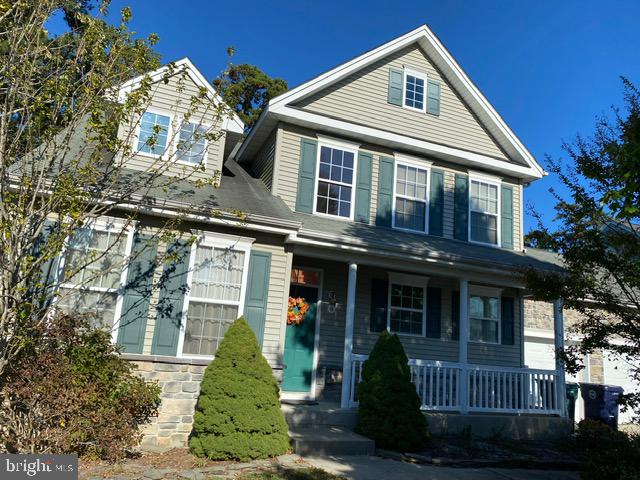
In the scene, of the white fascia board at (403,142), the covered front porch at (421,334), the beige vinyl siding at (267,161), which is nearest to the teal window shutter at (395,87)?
the white fascia board at (403,142)

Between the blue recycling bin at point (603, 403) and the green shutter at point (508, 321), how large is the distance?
2117mm

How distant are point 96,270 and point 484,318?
8.53m

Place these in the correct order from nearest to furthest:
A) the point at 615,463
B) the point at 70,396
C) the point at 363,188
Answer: the point at 615,463
the point at 70,396
the point at 363,188

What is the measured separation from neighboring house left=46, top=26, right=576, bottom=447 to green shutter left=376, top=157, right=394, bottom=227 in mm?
32

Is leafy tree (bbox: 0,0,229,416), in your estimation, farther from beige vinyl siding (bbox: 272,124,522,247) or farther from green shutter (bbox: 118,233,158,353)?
beige vinyl siding (bbox: 272,124,522,247)

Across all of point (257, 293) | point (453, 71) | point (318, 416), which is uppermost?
point (453, 71)

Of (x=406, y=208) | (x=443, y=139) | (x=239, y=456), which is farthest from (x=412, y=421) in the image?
(x=443, y=139)

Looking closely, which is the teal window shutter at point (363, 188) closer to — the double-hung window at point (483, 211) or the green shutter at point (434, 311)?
the green shutter at point (434, 311)

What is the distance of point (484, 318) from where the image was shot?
38.6 ft

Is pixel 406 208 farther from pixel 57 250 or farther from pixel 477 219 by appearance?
pixel 57 250

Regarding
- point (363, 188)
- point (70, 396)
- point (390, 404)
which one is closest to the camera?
point (70, 396)

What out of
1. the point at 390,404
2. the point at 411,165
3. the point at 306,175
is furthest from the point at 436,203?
the point at 390,404

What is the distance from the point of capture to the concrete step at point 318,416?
26.7ft

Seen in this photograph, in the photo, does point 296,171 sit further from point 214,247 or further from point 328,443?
point 328,443
